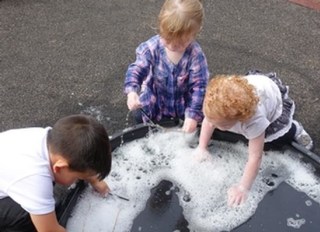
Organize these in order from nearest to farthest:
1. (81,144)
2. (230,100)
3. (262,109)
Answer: (81,144)
(230,100)
(262,109)

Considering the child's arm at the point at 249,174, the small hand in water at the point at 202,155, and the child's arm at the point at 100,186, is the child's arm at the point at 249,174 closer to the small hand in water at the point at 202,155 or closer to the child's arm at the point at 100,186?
the small hand in water at the point at 202,155

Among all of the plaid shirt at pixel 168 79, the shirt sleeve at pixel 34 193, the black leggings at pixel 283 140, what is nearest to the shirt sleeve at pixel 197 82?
the plaid shirt at pixel 168 79

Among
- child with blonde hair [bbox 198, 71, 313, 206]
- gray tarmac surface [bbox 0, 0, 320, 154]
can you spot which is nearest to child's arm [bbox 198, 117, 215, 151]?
child with blonde hair [bbox 198, 71, 313, 206]

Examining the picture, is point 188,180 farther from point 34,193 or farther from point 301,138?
point 34,193

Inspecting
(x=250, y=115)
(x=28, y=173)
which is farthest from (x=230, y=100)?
(x=28, y=173)

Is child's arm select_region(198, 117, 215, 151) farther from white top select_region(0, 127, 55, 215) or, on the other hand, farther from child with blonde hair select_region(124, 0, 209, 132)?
white top select_region(0, 127, 55, 215)

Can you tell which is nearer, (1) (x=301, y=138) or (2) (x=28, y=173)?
(2) (x=28, y=173)

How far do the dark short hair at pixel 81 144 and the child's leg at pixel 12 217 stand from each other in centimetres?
26

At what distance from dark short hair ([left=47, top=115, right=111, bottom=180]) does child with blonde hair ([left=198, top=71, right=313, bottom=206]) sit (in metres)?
0.33

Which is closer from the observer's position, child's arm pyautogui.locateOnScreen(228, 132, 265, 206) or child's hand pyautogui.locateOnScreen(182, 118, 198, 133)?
child's arm pyautogui.locateOnScreen(228, 132, 265, 206)

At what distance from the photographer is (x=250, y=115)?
1.43 m

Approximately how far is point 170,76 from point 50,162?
2.11ft

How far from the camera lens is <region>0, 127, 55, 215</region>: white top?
4.22 feet

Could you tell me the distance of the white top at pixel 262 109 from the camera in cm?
152
